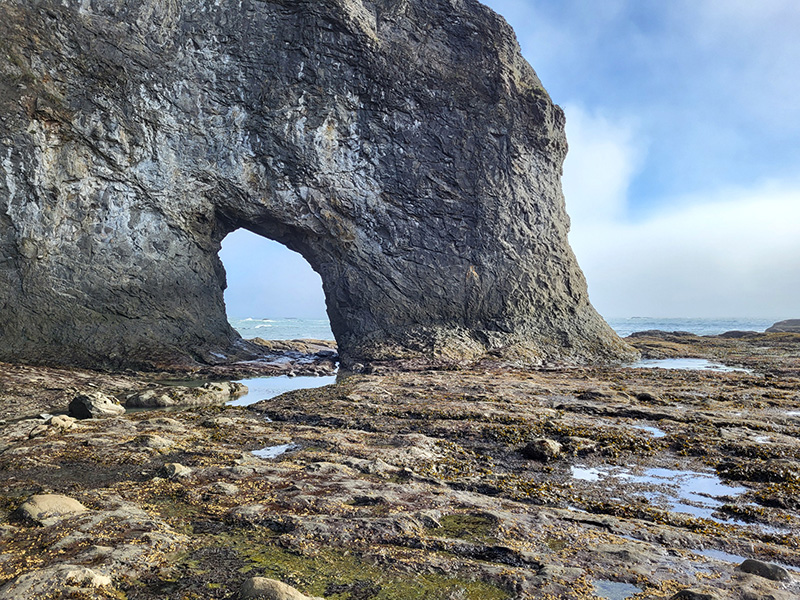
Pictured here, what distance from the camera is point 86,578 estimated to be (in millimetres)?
3666

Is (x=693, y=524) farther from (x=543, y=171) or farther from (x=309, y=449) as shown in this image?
(x=543, y=171)

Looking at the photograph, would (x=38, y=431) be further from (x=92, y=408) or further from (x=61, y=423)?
(x=92, y=408)

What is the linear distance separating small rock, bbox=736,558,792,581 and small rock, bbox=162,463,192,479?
6.10m

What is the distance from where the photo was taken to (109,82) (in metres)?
19.9

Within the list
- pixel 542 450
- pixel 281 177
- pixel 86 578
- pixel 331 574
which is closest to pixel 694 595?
pixel 331 574

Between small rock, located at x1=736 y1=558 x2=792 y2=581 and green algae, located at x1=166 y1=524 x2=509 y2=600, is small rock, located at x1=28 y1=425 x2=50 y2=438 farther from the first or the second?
small rock, located at x1=736 y1=558 x2=792 y2=581

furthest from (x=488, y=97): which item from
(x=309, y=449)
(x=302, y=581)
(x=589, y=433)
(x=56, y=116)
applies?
(x=302, y=581)

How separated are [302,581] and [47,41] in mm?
22798

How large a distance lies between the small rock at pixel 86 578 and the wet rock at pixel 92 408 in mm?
8606

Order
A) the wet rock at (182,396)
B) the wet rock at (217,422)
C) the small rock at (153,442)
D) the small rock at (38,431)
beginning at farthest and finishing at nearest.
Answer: the wet rock at (182,396) → the wet rock at (217,422) → the small rock at (38,431) → the small rock at (153,442)

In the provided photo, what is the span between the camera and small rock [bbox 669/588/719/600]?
3416 mm

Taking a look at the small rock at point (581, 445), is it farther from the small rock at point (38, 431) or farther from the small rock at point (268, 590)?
the small rock at point (38, 431)

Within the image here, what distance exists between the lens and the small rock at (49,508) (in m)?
4.84

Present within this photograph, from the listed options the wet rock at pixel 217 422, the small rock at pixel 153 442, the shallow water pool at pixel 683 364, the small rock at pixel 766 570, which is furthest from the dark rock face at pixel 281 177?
the small rock at pixel 766 570
